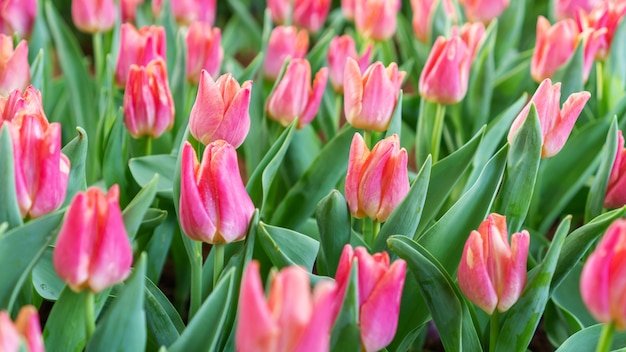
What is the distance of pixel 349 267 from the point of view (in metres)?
0.64

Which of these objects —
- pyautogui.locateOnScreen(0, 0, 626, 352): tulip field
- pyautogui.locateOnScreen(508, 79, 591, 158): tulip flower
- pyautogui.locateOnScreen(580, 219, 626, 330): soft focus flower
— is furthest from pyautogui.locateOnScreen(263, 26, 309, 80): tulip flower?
pyautogui.locateOnScreen(580, 219, 626, 330): soft focus flower

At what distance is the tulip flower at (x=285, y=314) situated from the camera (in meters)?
0.47

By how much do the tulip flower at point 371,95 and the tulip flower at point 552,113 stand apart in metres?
0.14

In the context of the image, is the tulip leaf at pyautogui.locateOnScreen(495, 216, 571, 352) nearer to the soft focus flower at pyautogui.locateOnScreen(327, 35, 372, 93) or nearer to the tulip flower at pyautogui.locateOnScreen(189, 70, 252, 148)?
the tulip flower at pyautogui.locateOnScreen(189, 70, 252, 148)

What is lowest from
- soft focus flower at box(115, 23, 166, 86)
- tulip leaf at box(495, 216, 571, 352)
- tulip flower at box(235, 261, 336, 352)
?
tulip leaf at box(495, 216, 571, 352)

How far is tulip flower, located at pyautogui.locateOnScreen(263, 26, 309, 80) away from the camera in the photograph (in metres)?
1.20

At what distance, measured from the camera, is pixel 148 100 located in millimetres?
925

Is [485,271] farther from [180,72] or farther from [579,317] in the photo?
[180,72]

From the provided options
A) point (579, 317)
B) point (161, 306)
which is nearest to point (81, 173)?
point (161, 306)

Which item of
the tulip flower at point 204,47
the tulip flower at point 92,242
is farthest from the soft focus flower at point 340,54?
the tulip flower at point 92,242

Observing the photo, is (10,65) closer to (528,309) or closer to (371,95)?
(371,95)

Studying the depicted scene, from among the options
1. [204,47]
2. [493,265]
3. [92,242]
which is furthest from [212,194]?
[204,47]

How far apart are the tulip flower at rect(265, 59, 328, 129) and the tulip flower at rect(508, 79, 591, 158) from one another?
25cm

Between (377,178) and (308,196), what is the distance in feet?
0.87
